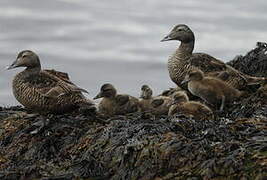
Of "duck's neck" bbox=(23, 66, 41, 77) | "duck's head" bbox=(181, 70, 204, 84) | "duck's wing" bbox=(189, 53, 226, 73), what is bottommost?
"duck's neck" bbox=(23, 66, 41, 77)

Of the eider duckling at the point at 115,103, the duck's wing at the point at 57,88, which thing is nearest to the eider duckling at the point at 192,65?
the eider duckling at the point at 115,103

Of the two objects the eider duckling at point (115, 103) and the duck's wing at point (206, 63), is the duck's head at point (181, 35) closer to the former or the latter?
the duck's wing at point (206, 63)

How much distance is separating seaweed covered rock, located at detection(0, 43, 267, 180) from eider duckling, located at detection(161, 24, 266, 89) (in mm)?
1214

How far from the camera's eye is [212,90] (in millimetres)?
8297

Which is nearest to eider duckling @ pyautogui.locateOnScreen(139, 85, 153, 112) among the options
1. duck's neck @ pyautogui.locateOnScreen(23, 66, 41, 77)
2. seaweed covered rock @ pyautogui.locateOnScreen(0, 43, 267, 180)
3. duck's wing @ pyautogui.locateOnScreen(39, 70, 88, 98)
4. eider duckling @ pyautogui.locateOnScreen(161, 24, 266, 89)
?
duck's wing @ pyautogui.locateOnScreen(39, 70, 88, 98)

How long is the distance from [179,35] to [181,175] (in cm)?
498

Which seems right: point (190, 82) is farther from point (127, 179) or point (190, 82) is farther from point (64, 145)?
point (127, 179)

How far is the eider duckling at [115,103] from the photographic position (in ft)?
27.5

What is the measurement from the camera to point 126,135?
251 inches

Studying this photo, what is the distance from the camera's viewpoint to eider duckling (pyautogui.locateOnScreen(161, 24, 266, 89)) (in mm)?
8797

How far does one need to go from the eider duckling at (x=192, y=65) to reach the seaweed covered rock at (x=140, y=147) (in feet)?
3.98

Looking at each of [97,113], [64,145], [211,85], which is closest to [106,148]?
[64,145]

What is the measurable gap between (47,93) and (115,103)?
84cm

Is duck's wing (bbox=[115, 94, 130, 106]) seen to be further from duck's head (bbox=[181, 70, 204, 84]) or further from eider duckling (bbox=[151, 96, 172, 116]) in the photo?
duck's head (bbox=[181, 70, 204, 84])
